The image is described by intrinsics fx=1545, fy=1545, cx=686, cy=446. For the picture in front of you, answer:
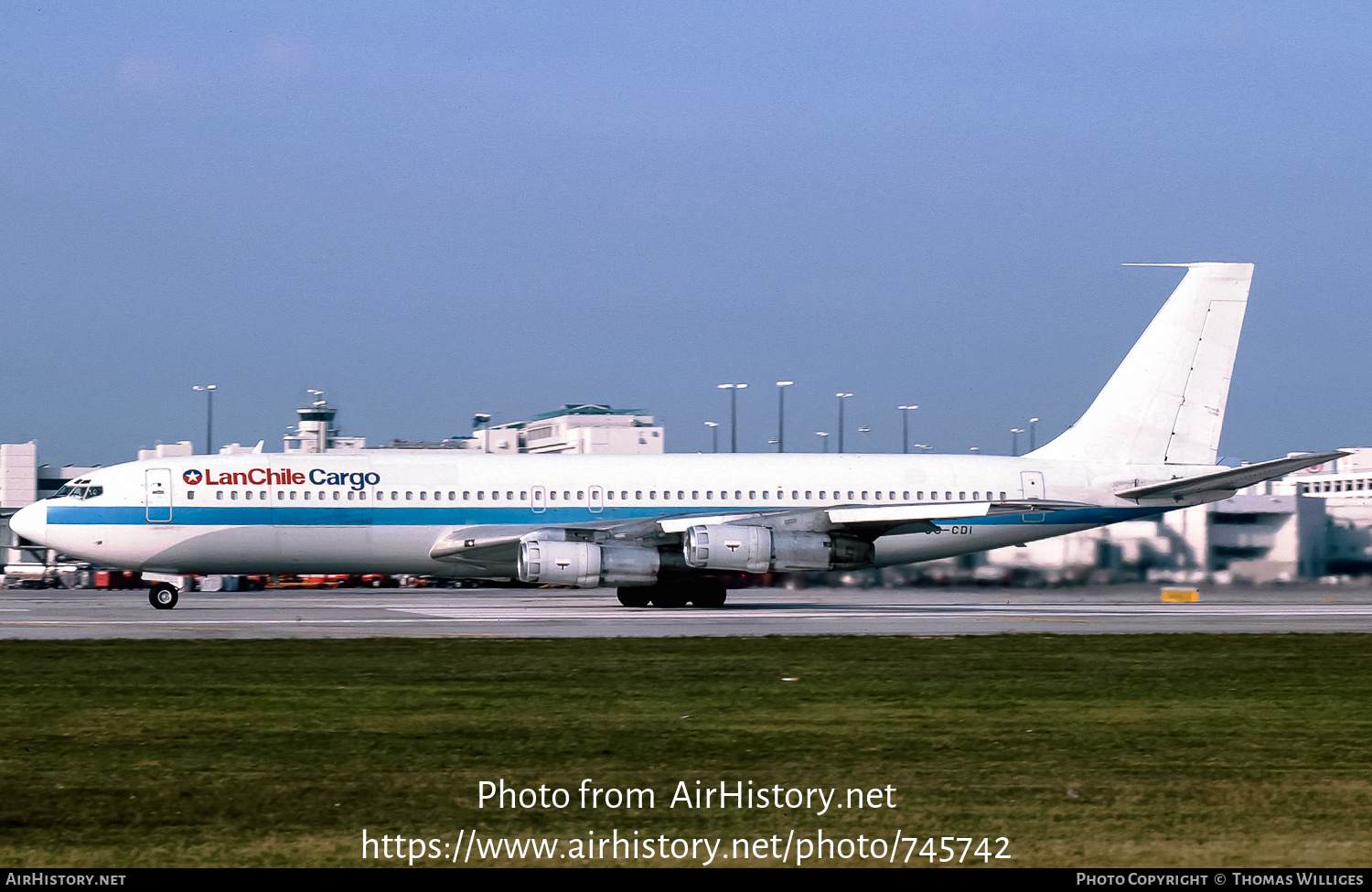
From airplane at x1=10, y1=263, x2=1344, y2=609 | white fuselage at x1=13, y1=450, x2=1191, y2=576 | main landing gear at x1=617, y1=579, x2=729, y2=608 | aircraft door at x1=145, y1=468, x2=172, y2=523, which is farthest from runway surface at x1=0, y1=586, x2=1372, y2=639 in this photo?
aircraft door at x1=145, y1=468, x2=172, y2=523

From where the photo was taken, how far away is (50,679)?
19312mm

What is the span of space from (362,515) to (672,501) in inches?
325

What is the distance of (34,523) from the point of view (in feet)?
131

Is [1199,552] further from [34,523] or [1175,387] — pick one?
[34,523]

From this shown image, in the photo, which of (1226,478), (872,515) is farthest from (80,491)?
(1226,478)

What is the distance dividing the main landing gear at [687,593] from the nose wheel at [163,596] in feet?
37.9

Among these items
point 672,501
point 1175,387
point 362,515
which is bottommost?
point 362,515

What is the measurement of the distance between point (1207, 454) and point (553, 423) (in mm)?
70822

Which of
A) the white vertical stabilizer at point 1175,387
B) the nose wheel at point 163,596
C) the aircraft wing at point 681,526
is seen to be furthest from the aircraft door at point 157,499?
the white vertical stabilizer at point 1175,387

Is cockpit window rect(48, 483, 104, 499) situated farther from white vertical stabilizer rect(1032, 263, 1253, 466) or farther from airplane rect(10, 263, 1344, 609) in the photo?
white vertical stabilizer rect(1032, 263, 1253, 466)

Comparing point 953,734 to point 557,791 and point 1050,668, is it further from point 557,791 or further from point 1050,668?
point 1050,668

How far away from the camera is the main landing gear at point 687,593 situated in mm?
41500

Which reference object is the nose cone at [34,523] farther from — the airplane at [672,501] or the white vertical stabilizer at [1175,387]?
the white vertical stabilizer at [1175,387]
